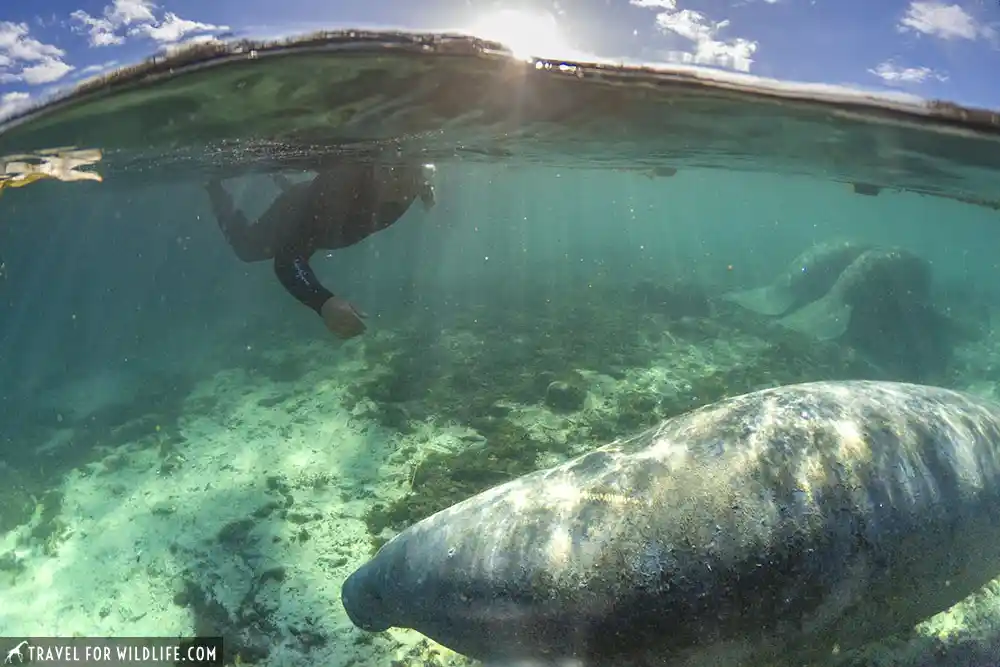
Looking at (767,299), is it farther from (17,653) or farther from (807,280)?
(17,653)

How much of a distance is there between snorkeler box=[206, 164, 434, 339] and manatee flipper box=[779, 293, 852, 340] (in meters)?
11.5

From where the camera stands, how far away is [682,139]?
38.1 feet

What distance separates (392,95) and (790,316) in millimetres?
13730

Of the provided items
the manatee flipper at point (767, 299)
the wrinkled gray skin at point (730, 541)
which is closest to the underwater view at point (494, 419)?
the wrinkled gray skin at point (730, 541)

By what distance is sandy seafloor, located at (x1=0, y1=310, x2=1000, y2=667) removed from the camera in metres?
5.19

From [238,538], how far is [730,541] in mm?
5701

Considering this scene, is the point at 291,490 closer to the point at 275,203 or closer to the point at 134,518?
the point at 134,518

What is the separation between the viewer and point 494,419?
8789 mm

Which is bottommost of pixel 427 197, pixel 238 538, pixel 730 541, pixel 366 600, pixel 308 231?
pixel 238 538

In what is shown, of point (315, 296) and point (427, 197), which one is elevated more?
point (427, 197)

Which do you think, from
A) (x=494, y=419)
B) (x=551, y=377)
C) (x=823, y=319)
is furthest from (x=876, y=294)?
(x=494, y=419)

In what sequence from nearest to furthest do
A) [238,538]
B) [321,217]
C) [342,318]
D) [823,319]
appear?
[342,318]
[238,538]
[321,217]
[823,319]

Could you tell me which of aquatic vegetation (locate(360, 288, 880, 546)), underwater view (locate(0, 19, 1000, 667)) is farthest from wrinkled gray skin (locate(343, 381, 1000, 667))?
aquatic vegetation (locate(360, 288, 880, 546))

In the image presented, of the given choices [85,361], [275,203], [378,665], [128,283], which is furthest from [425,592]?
[128,283]
